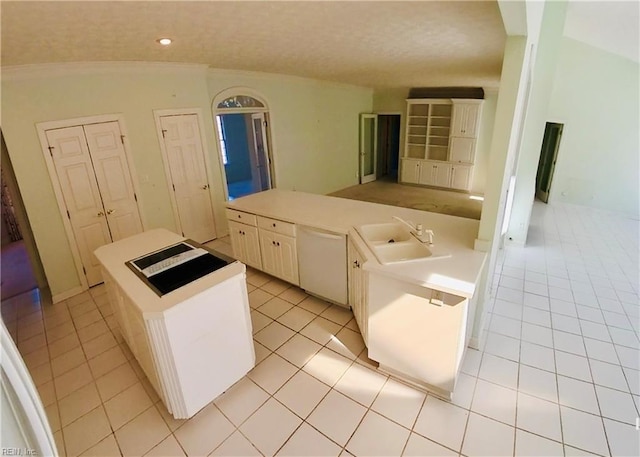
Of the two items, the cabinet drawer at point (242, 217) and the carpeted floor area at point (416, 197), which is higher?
the cabinet drawer at point (242, 217)

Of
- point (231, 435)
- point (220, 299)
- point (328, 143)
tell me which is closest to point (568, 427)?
point (231, 435)

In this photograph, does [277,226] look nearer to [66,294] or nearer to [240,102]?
[66,294]

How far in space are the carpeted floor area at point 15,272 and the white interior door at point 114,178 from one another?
1.28 meters

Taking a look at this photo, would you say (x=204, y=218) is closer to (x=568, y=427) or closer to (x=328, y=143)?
(x=328, y=143)

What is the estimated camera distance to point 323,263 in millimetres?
3051

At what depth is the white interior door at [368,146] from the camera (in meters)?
8.38

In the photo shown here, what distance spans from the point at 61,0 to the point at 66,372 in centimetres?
261

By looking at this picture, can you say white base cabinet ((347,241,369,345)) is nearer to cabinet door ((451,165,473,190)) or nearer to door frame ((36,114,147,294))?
door frame ((36,114,147,294))

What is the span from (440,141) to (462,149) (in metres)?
0.66

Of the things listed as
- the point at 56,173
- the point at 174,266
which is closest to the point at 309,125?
the point at 56,173

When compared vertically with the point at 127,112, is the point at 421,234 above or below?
below

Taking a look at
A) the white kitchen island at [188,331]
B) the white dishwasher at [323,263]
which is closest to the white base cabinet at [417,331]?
the white dishwasher at [323,263]

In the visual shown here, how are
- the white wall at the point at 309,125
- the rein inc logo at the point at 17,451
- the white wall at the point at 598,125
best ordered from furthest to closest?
the white wall at the point at 598,125
the white wall at the point at 309,125
the rein inc logo at the point at 17,451

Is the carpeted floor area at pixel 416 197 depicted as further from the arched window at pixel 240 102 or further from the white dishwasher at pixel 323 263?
the white dishwasher at pixel 323 263
